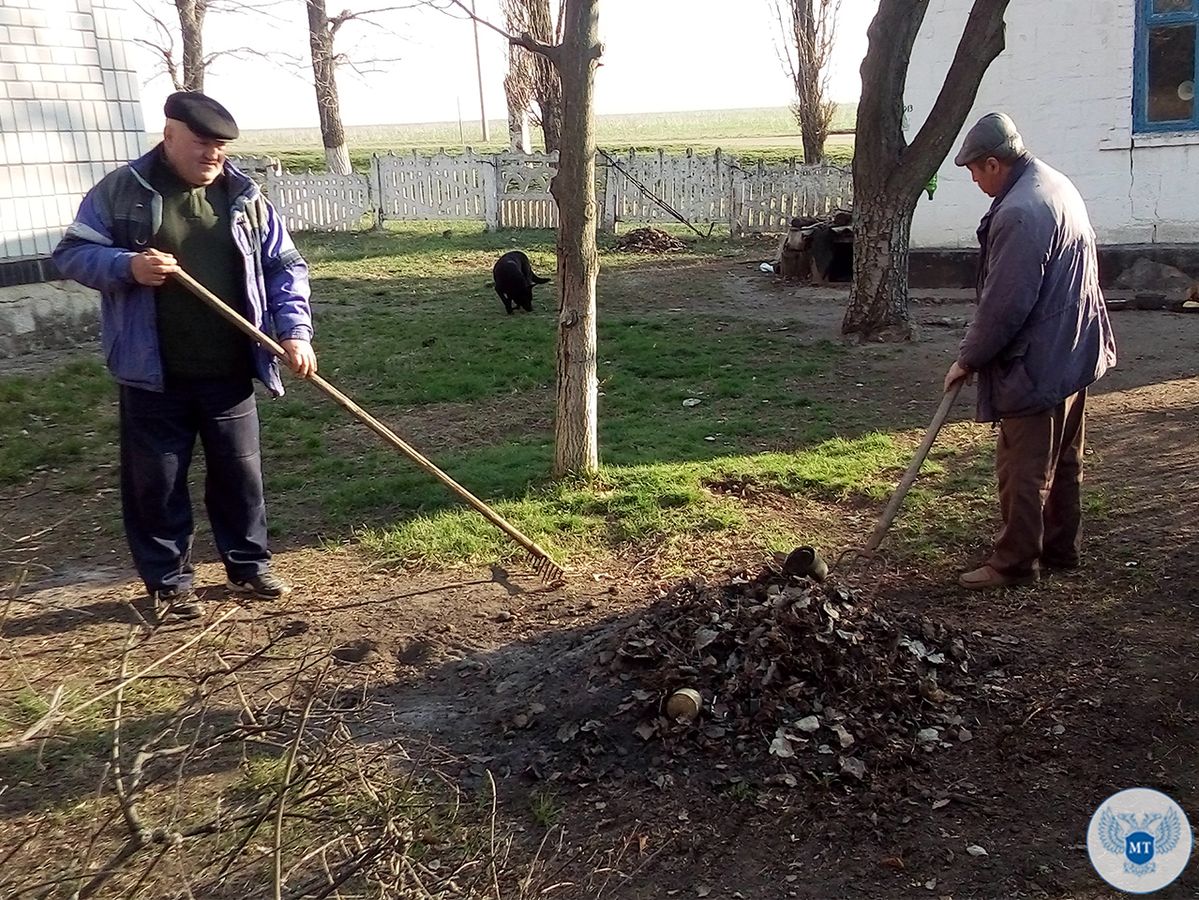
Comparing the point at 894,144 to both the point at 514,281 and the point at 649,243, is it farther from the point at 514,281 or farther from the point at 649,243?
the point at 649,243

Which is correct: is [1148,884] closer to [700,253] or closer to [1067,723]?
[1067,723]

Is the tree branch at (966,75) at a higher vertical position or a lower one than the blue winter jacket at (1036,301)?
higher

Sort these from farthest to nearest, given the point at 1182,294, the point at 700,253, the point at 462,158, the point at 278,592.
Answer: the point at 462,158 < the point at 700,253 < the point at 1182,294 < the point at 278,592

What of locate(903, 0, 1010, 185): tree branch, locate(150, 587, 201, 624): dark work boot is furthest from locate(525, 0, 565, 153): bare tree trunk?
locate(150, 587, 201, 624): dark work boot

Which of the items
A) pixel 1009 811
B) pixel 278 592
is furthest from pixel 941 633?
pixel 278 592

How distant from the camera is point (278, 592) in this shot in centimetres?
496

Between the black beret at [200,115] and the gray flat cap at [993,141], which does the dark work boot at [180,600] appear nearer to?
the black beret at [200,115]

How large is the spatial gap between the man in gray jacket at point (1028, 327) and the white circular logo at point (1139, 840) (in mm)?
1563

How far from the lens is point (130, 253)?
13.9 ft

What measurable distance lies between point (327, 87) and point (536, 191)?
6762 millimetres

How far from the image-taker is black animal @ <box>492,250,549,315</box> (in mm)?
11547

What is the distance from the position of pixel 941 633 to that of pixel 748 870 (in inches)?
54.9

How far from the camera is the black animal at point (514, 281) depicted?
11.5 m

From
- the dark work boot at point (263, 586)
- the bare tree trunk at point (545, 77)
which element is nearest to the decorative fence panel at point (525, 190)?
the bare tree trunk at point (545, 77)
